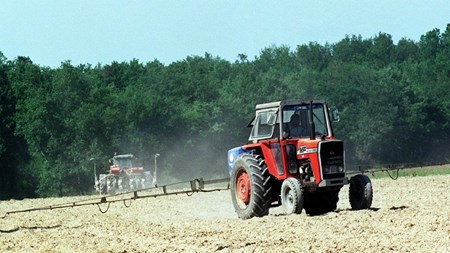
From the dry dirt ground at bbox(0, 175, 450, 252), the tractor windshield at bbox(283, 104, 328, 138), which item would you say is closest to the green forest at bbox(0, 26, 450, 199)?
the dry dirt ground at bbox(0, 175, 450, 252)

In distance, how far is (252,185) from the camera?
17.9 m

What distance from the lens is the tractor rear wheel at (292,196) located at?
55.6 feet

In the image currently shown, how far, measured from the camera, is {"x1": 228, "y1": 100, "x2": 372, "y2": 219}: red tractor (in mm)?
17516

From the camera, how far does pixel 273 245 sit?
12.7 m

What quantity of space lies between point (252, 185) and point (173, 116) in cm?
6058

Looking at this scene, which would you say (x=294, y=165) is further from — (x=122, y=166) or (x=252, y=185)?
(x=122, y=166)

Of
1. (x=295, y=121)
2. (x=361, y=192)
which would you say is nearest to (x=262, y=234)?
(x=361, y=192)

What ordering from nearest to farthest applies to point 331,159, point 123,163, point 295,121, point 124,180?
point 331,159 < point 295,121 < point 124,180 < point 123,163

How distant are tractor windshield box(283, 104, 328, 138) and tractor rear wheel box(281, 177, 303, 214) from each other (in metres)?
1.35

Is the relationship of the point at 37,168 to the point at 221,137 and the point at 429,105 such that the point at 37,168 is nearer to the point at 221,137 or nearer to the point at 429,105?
the point at 221,137

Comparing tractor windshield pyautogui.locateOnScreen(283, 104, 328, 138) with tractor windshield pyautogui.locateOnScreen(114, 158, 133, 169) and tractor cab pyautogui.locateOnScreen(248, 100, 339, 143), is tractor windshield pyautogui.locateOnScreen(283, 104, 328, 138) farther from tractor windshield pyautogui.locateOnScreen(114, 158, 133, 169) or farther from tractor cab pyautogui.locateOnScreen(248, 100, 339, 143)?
tractor windshield pyautogui.locateOnScreen(114, 158, 133, 169)

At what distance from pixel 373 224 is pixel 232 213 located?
28.7 feet

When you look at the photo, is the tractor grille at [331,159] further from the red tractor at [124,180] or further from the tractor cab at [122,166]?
the tractor cab at [122,166]

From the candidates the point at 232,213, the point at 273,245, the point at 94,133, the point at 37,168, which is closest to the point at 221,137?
the point at 94,133
